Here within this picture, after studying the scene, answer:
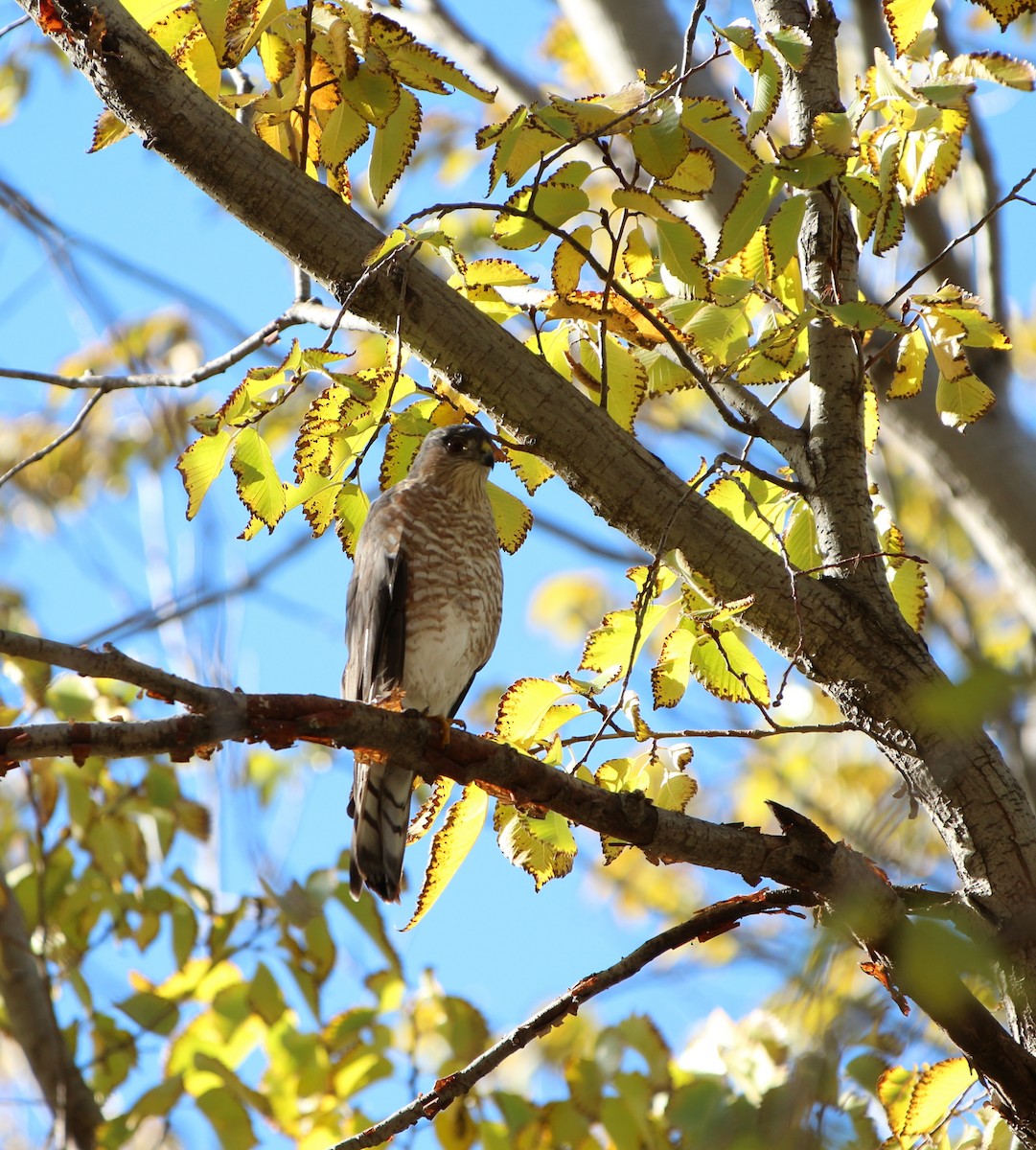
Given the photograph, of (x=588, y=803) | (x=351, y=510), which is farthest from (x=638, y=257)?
(x=588, y=803)

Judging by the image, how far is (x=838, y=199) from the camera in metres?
2.61

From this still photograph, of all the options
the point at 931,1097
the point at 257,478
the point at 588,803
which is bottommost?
the point at 931,1097

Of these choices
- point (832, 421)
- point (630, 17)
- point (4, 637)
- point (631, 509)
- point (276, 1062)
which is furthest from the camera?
point (630, 17)

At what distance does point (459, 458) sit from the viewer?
4.50m

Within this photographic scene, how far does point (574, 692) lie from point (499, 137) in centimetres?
110

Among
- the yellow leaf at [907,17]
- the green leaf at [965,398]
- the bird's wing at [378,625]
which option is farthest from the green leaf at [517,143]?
the bird's wing at [378,625]

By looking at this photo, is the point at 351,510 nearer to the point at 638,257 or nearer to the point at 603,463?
the point at 603,463

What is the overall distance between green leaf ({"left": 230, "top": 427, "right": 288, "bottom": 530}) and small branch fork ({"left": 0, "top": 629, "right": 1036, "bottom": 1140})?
0.65 meters

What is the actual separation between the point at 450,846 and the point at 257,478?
89cm

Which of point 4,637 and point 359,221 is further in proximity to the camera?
point 359,221

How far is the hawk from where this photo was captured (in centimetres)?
376

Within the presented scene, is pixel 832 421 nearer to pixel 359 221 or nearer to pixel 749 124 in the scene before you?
pixel 749 124

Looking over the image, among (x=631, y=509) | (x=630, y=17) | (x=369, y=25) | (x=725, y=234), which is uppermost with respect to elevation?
(x=630, y=17)

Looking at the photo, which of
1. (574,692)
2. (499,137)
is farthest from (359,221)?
(574,692)
